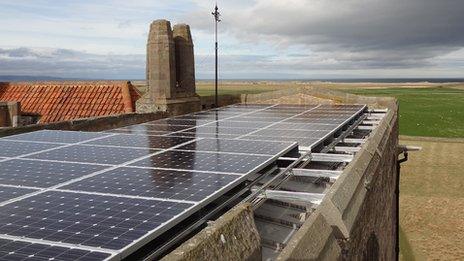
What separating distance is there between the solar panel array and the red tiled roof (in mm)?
13092

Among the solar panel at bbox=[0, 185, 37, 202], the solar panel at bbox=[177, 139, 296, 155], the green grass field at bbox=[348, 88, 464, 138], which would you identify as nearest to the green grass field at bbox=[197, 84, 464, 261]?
the green grass field at bbox=[348, 88, 464, 138]

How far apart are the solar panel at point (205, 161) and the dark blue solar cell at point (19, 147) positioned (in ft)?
9.94

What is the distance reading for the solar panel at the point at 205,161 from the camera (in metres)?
9.52

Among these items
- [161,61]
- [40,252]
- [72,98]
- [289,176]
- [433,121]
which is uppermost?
[161,61]

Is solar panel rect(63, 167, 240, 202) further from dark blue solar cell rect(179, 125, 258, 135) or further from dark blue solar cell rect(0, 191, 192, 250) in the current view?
dark blue solar cell rect(179, 125, 258, 135)

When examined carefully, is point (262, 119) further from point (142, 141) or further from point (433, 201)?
point (433, 201)

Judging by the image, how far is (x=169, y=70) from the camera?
74.3 ft

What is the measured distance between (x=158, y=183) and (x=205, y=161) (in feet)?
7.10

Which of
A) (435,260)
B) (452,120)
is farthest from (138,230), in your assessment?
(452,120)

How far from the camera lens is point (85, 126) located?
17953mm

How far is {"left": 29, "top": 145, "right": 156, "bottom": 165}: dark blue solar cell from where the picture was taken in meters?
10.1

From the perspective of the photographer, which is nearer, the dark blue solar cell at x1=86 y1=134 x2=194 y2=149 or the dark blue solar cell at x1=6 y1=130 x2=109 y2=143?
the dark blue solar cell at x1=86 y1=134 x2=194 y2=149

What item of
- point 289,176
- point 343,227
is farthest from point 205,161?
point 343,227

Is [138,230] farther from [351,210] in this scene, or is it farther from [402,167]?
[402,167]
